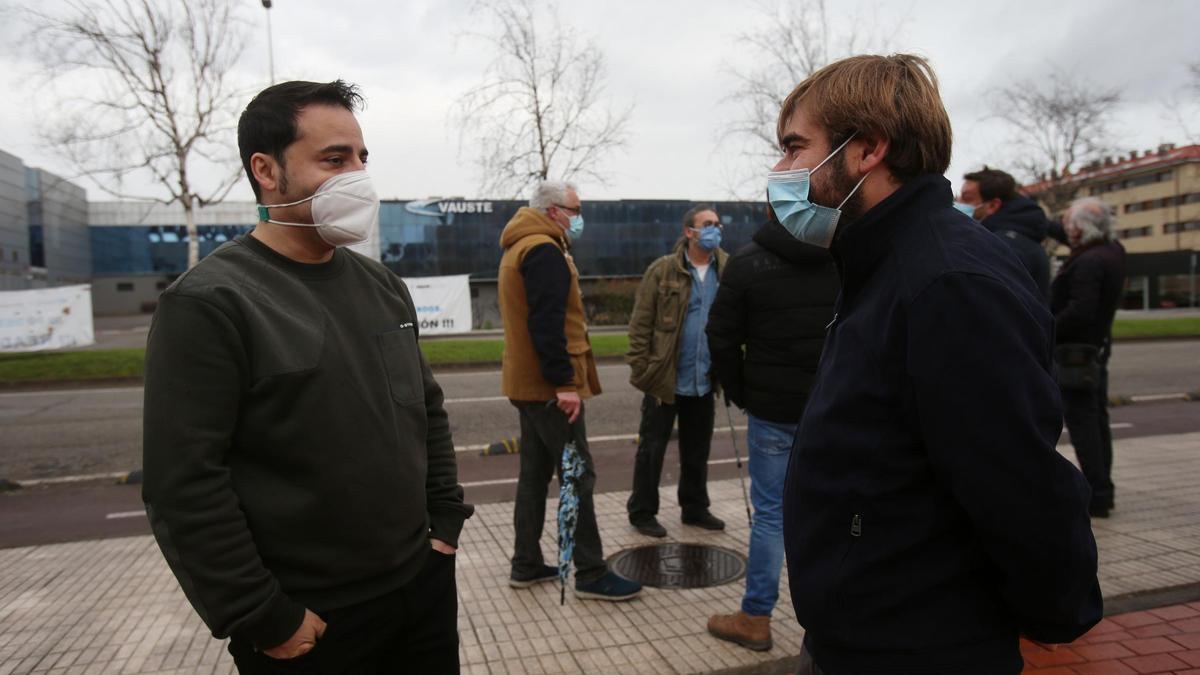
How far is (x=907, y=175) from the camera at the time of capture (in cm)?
177

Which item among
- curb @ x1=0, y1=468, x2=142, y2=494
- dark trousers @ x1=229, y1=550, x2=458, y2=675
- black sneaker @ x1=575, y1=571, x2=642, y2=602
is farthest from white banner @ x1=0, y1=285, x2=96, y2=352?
dark trousers @ x1=229, y1=550, x2=458, y2=675

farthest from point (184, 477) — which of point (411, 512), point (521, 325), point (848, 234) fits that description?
point (521, 325)

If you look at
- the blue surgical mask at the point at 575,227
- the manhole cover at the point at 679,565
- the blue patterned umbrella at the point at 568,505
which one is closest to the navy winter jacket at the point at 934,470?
the blue patterned umbrella at the point at 568,505

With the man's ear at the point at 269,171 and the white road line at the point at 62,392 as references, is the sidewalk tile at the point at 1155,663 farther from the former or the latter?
the white road line at the point at 62,392

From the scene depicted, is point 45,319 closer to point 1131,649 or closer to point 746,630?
point 746,630

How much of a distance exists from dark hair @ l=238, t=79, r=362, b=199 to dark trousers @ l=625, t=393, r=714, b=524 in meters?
3.84

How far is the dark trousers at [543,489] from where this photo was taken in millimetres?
4398

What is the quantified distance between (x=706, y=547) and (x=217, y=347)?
13.2 ft

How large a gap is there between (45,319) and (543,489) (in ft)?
66.3

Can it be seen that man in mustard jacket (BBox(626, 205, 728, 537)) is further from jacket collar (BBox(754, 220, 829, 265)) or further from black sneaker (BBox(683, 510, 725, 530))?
jacket collar (BBox(754, 220, 829, 265))

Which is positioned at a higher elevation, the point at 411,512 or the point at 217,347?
the point at 217,347

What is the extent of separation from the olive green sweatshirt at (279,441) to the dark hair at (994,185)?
4121 mm

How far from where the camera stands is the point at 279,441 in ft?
6.12

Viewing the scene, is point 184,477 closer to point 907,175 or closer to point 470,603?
point 907,175
